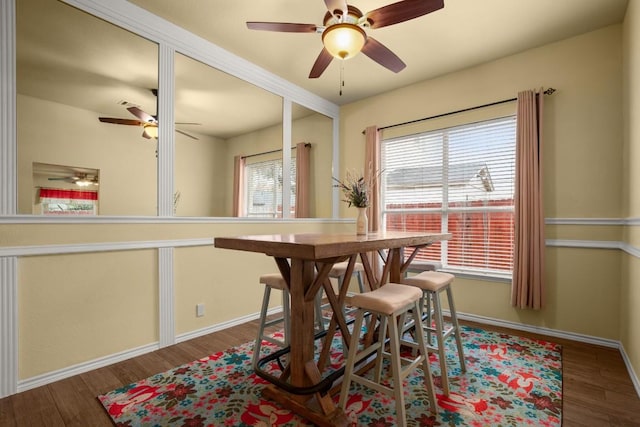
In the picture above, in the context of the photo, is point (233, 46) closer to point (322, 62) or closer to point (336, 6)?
point (322, 62)

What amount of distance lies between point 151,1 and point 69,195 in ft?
5.29

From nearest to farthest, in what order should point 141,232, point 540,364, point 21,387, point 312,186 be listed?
point 21,387 → point 540,364 → point 141,232 → point 312,186

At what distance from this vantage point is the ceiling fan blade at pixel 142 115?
250 centimetres

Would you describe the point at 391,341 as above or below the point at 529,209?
below

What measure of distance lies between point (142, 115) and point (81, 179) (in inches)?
27.6

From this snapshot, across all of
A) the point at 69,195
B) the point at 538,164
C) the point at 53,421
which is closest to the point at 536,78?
the point at 538,164

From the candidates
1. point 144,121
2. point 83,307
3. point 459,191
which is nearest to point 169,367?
point 83,307

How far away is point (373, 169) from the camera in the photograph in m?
4.13

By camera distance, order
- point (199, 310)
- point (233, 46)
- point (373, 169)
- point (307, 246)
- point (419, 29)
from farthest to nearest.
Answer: point (373, 169)
point (233, 46)
point (199, 310)
point (419, 29)
point (307, 246)

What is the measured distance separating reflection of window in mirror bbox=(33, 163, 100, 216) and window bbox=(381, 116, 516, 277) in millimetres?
3195

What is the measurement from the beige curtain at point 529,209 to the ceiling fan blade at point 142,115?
3.39m

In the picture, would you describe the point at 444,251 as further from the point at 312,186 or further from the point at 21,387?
the point at 21,387

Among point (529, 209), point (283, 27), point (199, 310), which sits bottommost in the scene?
point (199, 310)

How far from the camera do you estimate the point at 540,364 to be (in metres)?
2.36
